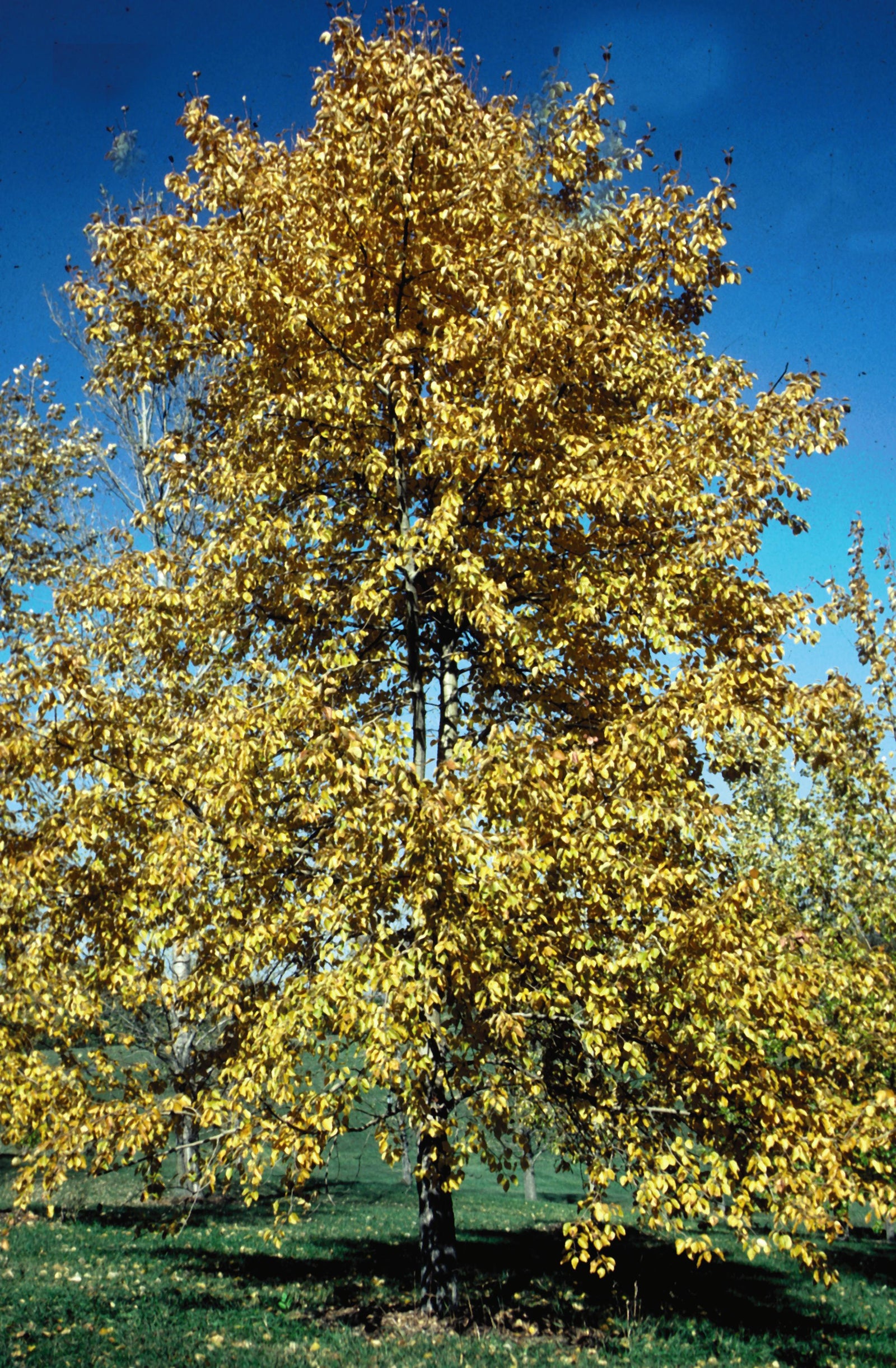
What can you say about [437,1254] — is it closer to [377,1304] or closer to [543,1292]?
[377,1304]

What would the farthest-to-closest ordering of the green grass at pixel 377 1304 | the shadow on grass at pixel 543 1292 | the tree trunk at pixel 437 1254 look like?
the shadow on grass at pixel 543 1292, the tree trunk at pixel 437 1254, the green grass at pixel 377 1304

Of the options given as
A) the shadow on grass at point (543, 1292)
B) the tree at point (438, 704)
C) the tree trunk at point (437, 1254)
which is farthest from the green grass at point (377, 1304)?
the tree at point (438, 704)

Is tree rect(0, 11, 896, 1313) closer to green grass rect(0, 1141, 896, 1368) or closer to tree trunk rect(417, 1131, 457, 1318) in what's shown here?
tree trunk rect(417, 1131, 457, 1318)

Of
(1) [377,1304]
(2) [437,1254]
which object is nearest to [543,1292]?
(1) [377,1304]

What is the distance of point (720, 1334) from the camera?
8.92m

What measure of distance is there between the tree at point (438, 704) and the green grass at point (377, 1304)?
3.78ft

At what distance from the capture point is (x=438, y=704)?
932cm

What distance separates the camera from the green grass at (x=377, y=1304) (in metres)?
6.90

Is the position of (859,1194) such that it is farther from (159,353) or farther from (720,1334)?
(159,353)

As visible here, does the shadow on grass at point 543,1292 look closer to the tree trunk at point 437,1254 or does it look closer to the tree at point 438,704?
the tree trunk at point 437,1254

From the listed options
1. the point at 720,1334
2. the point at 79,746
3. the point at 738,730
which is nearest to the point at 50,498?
the point at 79,746

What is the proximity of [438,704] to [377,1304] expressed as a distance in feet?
19.7

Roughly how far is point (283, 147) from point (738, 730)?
7309 millimetres

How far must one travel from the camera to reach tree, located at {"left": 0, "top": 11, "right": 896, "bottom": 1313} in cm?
602
